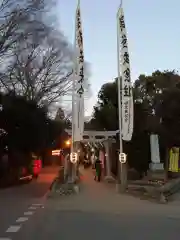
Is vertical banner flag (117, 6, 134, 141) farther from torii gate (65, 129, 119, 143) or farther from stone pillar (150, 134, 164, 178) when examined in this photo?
torii gate (65, 129, 119, 143)

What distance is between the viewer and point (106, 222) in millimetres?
12961

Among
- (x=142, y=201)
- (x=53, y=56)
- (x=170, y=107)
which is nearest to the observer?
(x=142, y=201)

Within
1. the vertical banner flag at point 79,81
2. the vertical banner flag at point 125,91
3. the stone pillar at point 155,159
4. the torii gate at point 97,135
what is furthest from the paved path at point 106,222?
the torii gate at point 97,135

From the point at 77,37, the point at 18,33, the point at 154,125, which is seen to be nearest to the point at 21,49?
the point at 18,33

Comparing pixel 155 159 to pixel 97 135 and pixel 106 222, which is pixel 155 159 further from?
pixel 106 222

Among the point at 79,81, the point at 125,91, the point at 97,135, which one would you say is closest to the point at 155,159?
the point at 97,135

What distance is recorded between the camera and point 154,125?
29.6m

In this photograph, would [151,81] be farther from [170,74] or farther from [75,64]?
[75,64]

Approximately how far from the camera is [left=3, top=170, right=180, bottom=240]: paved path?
10492 millimetres

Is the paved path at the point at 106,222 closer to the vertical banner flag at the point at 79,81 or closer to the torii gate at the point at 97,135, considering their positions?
the vertical banner flag at the point at 79,81

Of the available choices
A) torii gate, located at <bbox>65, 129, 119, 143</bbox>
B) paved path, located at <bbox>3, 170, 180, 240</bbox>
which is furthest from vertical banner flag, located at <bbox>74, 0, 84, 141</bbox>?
paved path, located at <bbox>3, 170, 180, 240</bbox>

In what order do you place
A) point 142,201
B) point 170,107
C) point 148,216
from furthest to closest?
point 170,107
point 142,201
point 148,216

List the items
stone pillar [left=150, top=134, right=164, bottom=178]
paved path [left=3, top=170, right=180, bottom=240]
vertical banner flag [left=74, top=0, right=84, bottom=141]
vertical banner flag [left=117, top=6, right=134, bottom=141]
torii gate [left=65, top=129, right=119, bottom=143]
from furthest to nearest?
torii gate [left=65, top=129, right=119, bottom=143]
stone pillar [left=150, top=134, right=164, bottom=178]
vertical banner flag [left=74, top=0, right=84, bottom=141]
vertical banner flag [left=117, top=6, right=134, bottom=141]
paved path [left=3, top=170, right=180, bottom=240]

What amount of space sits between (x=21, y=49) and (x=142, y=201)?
1597 centimetres
